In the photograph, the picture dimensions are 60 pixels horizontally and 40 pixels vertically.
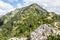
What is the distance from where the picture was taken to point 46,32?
3529 inches

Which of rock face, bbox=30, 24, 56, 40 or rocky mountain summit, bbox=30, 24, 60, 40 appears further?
rocky mountain summit, bbox=30, 24, 60, 40

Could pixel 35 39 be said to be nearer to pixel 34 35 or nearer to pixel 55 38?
pixel 34 35

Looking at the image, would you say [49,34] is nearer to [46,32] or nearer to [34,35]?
[46,32]

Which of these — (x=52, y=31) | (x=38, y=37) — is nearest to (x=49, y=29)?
(x=52, y=31)

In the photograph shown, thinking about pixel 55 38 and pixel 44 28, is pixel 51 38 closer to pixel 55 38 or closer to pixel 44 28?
pixel 55 38

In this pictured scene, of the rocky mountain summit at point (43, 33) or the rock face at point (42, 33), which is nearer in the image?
the rock face at point (42, 33)

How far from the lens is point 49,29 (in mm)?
91125

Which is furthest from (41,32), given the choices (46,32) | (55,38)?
(55,38)

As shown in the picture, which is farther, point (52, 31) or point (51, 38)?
point (52, 31)

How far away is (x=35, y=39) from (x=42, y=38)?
354 cm

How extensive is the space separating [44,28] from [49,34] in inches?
182

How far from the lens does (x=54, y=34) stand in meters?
89.0

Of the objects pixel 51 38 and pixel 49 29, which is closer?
pixel 51 38

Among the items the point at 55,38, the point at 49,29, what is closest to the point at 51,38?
the point at 55,38
